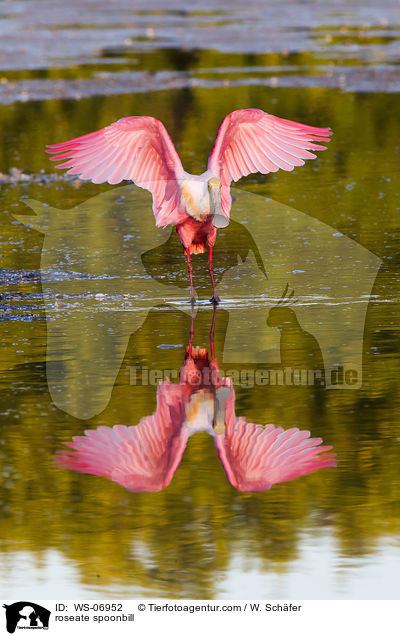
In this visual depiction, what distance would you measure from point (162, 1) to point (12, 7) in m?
3.97

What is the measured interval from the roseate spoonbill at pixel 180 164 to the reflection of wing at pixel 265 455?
2.83 metres

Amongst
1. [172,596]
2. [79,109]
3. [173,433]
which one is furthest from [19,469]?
[79,109]

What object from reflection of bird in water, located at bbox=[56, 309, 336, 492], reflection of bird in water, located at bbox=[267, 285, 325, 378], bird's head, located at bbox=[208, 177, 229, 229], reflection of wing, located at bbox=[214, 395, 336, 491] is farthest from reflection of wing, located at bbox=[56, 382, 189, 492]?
bird's head, located at bbox=[208, 177, 229, 229]

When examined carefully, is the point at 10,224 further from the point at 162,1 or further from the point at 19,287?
the point at 162,1

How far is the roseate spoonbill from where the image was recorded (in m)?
9.88

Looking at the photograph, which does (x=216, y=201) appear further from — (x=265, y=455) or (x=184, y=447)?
(x=265, y=455)

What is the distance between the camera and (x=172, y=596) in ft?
18.1

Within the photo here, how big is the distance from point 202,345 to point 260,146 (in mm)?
2064

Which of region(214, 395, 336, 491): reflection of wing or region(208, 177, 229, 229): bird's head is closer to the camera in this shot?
region(214, 395, 336, 491): reflection of wing

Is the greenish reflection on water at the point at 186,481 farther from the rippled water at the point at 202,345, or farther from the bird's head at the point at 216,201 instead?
the bird's head at the point at 216,201
